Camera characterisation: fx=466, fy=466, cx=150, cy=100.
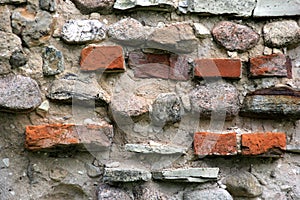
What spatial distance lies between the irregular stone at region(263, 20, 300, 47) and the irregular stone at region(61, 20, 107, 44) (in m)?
0.49

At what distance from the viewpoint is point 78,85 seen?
1306 mm

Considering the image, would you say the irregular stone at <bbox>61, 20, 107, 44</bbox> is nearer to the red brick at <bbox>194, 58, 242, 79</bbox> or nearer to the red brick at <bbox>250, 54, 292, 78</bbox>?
the red brick at <bbox>194, 58, 242, 79</bbox>

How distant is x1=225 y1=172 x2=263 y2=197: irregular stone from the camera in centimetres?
134

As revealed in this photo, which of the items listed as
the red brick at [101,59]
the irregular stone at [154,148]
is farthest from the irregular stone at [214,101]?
the red brick at [101,59]

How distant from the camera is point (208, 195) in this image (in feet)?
4.29

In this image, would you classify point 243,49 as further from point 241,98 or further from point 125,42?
point 125,42

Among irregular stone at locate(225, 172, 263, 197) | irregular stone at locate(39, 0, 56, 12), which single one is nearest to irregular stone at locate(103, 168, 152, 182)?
irregular stone at locate(225, 172, 263, 197)

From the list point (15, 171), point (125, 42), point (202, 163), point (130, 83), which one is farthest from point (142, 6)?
point (15, 171)

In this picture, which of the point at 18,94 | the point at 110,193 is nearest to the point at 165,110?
the point at 110,193

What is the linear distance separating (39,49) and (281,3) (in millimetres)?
732

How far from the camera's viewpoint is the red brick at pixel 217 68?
1355mm

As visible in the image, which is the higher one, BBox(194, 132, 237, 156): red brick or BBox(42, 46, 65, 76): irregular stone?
BBox(42, 46, 65, 76): irregular stone

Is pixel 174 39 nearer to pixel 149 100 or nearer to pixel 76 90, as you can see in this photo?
pixel 149 100

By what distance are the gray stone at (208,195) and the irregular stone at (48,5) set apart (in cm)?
65
